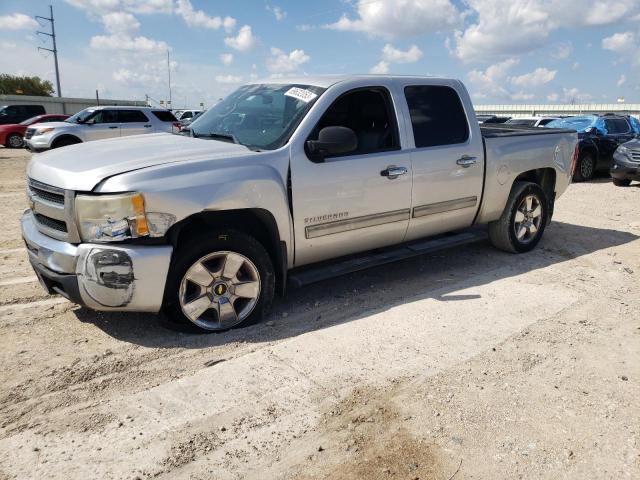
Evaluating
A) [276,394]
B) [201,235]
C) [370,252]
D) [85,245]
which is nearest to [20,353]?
[85,245]

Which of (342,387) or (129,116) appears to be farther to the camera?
(129,116)

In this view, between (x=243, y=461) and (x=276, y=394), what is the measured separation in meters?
0.60

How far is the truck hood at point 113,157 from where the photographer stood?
339 cm

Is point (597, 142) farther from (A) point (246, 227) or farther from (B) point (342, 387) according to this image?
(B) point (342, 387)

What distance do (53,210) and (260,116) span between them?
178 cm

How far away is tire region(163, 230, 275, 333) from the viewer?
3.61 meters

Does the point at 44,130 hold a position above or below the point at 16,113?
below

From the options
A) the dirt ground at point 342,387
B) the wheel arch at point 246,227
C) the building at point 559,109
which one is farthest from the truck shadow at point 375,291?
the building at point 559,109

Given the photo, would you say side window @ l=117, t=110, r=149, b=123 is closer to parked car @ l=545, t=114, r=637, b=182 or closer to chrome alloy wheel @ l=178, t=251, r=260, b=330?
parked car @ l=545, t=114, r=637, b=182

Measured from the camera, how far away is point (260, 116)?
440 centimetres

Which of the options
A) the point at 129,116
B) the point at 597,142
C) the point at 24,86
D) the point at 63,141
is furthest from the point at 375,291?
the point at 24,86

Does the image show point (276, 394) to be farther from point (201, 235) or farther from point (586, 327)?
point (586, 327)

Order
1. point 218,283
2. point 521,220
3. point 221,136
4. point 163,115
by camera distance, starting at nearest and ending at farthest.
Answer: point 218,283, point 221,136, point 521,220, point 163,115

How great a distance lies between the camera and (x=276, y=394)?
3082mm
